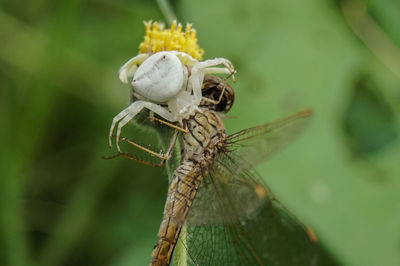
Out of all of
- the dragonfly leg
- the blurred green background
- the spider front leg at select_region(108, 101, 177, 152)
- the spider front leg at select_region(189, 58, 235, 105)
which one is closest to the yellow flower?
the spider front leg at select_region(189, 58, 235, 105)

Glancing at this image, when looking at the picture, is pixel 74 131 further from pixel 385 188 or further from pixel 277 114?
pixel 385 188

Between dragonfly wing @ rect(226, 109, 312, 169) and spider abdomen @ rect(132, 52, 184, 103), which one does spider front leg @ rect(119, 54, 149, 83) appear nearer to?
spider abdomen @ rect(132, 52, 184, 103)

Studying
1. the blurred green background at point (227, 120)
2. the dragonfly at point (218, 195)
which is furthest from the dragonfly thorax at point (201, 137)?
the blurred green background at point (227, 120)

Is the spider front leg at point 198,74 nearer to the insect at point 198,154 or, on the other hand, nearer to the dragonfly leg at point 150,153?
the insect at point 198,154

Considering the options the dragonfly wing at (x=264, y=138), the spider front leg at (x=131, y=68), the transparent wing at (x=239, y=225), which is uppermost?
the spider front leg at (x=131, y=68)

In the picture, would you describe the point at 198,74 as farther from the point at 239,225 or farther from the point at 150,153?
the point at 239,225

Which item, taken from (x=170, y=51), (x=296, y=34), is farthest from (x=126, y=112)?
(x=296, y=34)

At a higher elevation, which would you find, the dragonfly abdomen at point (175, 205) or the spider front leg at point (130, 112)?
the spider front leg at point (130, 112)

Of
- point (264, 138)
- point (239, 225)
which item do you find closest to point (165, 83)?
point (264, 138)
